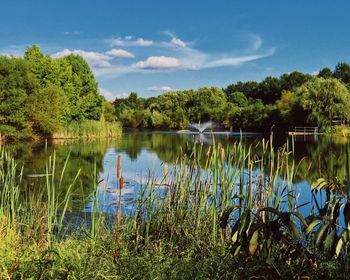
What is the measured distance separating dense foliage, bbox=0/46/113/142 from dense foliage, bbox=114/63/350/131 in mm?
23759

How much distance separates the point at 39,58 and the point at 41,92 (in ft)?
21.0

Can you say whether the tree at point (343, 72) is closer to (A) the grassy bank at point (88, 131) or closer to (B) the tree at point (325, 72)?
(B) the tree at point (325, 72)

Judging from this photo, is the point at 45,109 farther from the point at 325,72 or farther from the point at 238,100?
the point at 325,72

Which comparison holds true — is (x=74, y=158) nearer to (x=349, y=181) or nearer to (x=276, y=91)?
(x=349, y=181)

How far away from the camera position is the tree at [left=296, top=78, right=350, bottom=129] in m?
45.6

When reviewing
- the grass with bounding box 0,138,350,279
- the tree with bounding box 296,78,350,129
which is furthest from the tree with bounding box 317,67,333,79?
the grass with bounding box 0,138,350,279

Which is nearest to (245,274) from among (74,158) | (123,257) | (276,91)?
(123,257)

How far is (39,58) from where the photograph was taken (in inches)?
1484

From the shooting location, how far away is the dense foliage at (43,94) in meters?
28.9

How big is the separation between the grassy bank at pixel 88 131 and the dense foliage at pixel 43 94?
715 mm

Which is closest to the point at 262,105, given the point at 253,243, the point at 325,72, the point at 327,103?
the point at 327,103

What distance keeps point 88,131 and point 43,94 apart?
7.37m

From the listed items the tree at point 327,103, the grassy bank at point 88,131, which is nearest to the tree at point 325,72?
the tree at point 327,103

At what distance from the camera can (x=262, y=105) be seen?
211 feet
